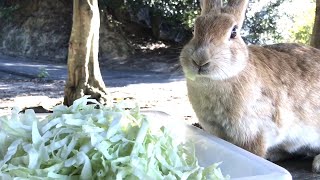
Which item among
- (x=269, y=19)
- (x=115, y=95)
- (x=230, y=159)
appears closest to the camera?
(x=230, y=159)

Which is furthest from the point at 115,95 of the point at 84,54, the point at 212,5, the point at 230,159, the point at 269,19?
the point at 230,159

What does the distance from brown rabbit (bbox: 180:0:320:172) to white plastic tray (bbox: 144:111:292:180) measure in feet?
0.89

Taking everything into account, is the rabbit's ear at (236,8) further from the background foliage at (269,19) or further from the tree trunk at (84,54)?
the background foliage at (269,19)

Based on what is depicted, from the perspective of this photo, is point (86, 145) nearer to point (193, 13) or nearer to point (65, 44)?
point (193, 13)

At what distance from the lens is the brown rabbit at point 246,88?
6.16ft

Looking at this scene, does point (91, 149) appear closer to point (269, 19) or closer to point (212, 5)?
point (212, 5)

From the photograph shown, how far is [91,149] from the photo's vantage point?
1.10m

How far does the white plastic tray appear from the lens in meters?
1.23

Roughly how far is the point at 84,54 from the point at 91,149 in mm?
3549

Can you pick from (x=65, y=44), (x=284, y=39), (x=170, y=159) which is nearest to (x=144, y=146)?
(x=170, y=159)

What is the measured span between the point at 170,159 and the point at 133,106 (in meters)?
0.23

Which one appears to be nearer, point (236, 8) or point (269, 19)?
point (236, 8)

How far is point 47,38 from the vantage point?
1073 centimetres

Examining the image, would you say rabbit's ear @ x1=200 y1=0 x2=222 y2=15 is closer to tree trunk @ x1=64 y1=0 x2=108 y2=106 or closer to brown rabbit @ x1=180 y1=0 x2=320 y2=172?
brown rabbit @ x1=180 y1=0 x2=320 y2=172
